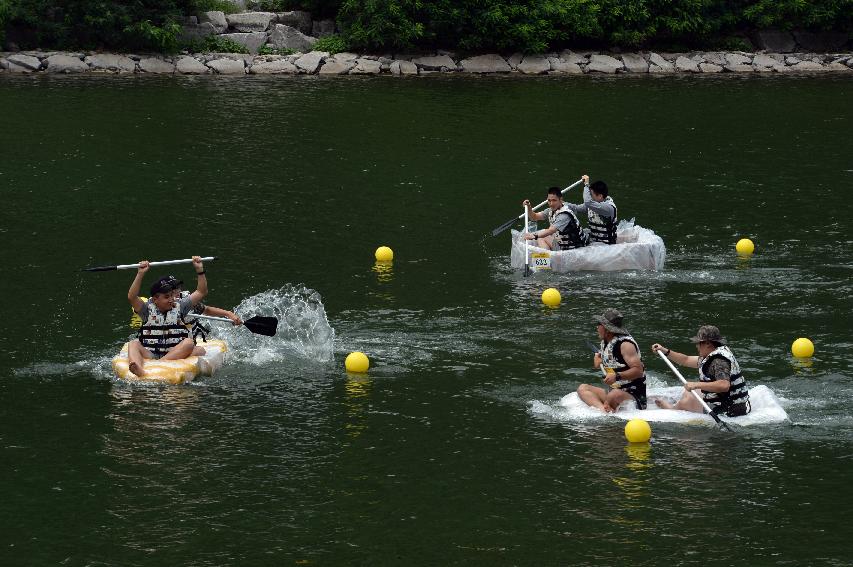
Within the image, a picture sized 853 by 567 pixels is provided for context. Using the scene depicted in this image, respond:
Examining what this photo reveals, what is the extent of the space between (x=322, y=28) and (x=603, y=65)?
1133 centimetres

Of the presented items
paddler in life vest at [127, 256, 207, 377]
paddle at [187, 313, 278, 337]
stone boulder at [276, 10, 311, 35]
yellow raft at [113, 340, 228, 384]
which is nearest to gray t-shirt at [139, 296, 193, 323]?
paddler in life vest at [127, 256, 207, 377]

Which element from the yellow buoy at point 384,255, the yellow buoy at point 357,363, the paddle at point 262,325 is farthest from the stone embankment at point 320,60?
A: the yellow buoy at point 357,363

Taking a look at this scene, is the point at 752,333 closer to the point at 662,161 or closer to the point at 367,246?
the point at 367,246

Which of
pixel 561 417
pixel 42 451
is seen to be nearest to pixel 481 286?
pixel 561 417

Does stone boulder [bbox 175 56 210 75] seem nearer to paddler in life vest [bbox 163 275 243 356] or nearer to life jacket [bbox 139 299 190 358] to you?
paddler in life vest [bbox 163 275 243 356]

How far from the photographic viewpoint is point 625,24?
2173 inches

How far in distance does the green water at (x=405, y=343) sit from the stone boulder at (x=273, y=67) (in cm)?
932

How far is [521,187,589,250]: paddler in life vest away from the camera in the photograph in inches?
1005

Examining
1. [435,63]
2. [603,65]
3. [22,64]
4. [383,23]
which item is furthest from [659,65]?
[22,64]

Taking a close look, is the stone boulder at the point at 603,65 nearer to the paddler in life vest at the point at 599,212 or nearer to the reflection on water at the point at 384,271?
the paddler in life vest at the point at 599,212

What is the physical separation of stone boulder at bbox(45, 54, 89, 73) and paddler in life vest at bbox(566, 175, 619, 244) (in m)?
28.8

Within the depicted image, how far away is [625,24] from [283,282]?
34250mm

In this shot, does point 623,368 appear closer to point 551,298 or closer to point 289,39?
point 551,298

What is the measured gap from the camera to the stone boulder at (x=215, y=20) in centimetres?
5288
